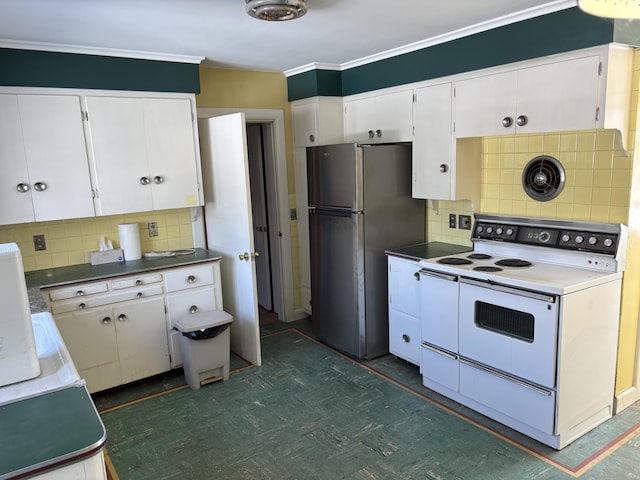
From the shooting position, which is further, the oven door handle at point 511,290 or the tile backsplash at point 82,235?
the tile backsplash at point 82,235

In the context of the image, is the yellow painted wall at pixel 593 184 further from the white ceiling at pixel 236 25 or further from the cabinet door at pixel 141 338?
the cabinet door at pixel 141 338

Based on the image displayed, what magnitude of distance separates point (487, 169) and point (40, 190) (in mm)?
3089

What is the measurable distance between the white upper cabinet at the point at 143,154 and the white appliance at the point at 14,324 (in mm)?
1880

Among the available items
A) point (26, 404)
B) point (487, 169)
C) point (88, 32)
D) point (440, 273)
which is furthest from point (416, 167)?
point (26, 404)

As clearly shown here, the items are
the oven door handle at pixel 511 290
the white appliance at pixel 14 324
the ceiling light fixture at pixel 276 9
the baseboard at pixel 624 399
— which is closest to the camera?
the white appliance at pixel 14 324

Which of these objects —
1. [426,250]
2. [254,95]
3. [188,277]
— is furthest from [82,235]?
[426,250]

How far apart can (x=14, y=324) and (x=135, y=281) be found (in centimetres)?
180

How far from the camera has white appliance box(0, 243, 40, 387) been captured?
1.54 meters

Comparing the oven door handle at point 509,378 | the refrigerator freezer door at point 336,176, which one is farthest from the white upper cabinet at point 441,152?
the oven door handle at point 509,378

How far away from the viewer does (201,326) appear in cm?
329

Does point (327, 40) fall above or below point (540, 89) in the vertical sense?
above

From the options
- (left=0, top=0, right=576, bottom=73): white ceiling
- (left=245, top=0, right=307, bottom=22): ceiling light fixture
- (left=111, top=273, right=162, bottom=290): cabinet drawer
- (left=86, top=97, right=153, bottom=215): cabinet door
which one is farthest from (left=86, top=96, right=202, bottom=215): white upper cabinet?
(left=245, top=0, right=307, bottom=22): ceiling light fixture

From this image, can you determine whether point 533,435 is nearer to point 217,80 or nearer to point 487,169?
point 487,169

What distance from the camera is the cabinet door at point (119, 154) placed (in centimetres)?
334
